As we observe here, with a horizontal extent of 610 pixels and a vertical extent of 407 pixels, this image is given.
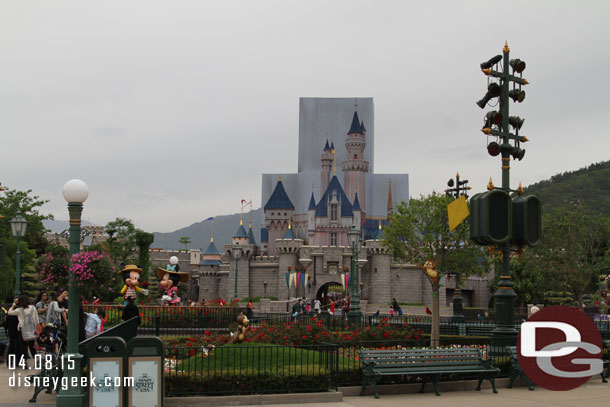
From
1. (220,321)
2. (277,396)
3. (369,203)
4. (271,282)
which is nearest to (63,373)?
(277,396)

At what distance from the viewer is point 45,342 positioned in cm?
1369

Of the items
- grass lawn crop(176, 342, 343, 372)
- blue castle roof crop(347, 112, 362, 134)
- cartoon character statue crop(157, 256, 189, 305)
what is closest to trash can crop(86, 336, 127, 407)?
grass lawn crop(176, 342, 343, 372)

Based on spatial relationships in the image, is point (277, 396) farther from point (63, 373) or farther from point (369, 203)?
point (369, 203)

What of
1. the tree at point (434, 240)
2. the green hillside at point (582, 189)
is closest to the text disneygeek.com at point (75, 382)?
the tree at point (434, 240)

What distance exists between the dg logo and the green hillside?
306ft

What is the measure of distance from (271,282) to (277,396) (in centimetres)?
6131

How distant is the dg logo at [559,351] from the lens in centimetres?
912

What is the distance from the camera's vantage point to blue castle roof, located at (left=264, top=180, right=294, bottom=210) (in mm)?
Result: 84000

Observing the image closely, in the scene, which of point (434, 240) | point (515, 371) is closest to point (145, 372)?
point (515, 371)

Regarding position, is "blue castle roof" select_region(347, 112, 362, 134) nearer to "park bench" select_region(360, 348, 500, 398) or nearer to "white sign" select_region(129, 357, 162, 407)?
"park bench" select_region(360, 348, 500, 398)

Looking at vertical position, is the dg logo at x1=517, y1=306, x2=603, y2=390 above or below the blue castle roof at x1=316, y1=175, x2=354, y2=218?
below

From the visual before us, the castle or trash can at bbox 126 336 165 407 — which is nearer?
trash can at bbox 126 336 165 407

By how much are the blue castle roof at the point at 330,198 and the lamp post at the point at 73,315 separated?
66938mm

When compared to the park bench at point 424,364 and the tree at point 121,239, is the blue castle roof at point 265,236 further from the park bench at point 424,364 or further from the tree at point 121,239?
the park bench at point 424,364
